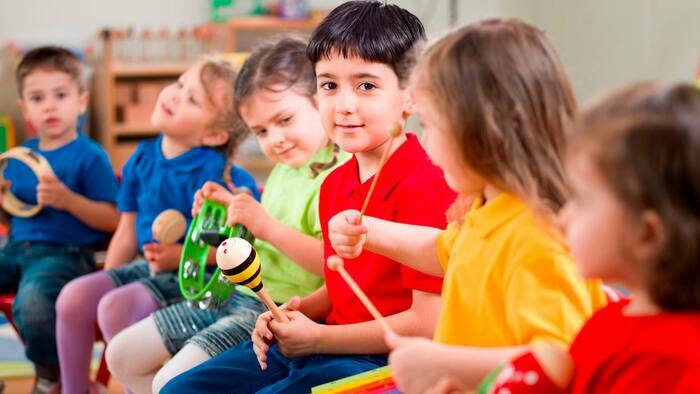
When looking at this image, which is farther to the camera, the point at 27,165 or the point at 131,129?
the point at 131,129

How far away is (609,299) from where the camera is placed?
1088 millimetres

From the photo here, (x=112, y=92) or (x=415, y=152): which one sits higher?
(x=415, y=152)

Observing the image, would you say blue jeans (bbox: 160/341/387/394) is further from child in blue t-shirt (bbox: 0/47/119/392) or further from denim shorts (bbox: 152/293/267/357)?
child in blue t-shirt (bbox: 0/47/119/392)

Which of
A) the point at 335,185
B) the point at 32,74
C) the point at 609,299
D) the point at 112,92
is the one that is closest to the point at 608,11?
the point at 112,92

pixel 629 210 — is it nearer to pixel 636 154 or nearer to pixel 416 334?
pixel 636 154

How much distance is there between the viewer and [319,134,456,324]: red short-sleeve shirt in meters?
1.43

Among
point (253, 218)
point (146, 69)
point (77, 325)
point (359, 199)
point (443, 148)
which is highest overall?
point (443, 148)

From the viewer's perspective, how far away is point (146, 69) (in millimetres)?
5125

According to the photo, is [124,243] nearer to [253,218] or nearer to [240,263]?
[253,218]

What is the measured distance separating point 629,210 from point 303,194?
1.10m

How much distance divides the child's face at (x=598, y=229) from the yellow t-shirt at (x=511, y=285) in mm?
123

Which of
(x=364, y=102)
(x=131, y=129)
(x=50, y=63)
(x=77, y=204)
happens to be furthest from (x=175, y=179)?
(x=131, y=129)

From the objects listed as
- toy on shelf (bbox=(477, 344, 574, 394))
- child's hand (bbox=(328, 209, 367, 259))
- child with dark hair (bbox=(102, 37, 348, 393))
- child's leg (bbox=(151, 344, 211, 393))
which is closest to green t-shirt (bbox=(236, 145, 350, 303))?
child with dark hair (bbox=(102, 37, 348, 393))

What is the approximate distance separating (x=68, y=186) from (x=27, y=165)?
0.45 feet
